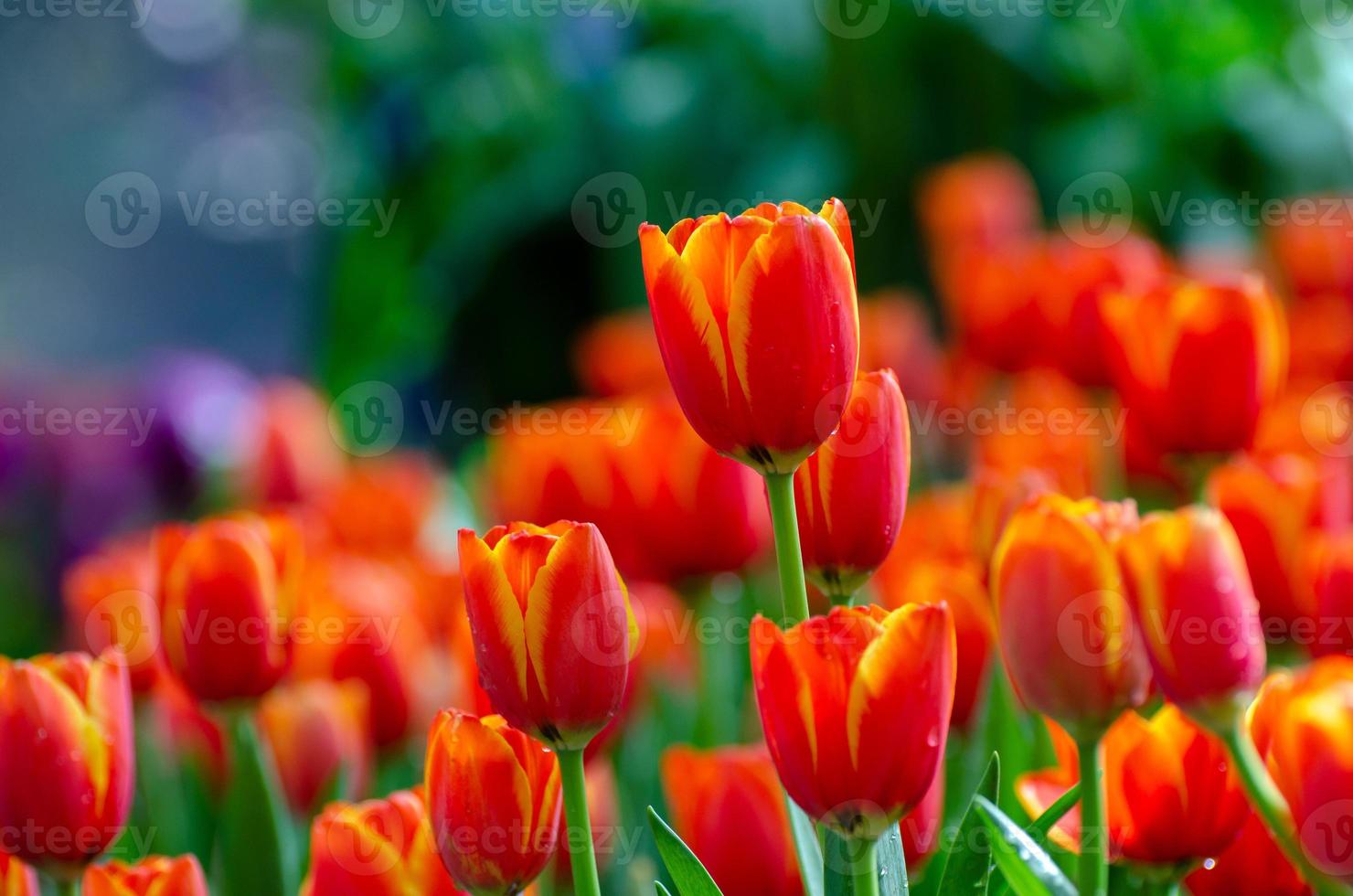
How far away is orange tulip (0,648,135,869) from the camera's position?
65cm

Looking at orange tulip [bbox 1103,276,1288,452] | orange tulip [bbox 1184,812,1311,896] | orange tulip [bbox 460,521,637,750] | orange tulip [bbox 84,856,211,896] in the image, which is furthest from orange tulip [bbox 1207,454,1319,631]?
orange tulip [bbox 84,856,211,896]

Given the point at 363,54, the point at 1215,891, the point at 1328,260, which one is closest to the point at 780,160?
the point at 363,54

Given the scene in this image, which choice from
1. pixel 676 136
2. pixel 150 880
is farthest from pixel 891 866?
pixel 676 136

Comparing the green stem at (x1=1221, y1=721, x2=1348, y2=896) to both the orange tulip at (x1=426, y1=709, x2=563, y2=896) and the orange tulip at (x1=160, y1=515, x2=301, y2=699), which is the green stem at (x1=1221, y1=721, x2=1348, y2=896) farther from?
the orange tulip at (x1=160, y1=515, x2=301, y2=699)

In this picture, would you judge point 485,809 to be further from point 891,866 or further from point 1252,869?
point 1252,869

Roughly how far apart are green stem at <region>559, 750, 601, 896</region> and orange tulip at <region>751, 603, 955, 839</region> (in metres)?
0.09

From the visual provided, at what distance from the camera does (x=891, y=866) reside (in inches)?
23.4

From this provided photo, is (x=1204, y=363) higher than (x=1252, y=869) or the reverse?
higher

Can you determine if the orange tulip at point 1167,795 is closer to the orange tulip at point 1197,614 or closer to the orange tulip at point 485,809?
the orange tulip at point 1197,614

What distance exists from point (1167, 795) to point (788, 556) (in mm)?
186

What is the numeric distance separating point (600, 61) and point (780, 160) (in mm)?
476

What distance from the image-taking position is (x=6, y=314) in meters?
4.30

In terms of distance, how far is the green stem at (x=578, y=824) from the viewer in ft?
1.92

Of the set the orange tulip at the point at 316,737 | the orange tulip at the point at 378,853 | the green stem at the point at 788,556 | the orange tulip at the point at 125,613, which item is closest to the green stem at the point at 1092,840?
the green stem at the point at 788,556
